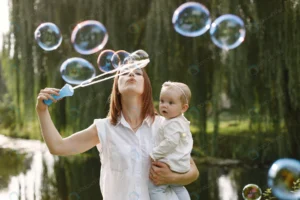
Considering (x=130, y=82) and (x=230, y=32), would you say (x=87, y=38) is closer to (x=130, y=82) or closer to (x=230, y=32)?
(x=230, y=32)

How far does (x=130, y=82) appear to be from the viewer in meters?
2.25

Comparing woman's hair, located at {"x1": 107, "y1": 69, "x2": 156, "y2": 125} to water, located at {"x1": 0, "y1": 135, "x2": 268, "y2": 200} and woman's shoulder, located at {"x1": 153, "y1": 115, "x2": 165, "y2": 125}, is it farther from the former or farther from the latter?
water, located at {"x1": 0, "y1": 135, "x2": 268, "y2": 200}

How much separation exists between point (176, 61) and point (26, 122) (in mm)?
1951

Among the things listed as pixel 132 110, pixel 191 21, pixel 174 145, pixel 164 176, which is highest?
pixel 191 21

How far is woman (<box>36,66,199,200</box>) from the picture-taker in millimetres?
2174

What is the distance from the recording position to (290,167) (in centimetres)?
406

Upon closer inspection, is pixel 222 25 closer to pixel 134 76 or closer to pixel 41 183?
pixel 41 183

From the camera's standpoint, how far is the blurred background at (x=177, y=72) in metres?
6.18

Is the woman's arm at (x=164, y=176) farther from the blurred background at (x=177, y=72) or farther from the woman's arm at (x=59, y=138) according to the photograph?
the blurred background at (x=177, y=72)

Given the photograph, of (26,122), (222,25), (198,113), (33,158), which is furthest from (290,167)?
(33,158)

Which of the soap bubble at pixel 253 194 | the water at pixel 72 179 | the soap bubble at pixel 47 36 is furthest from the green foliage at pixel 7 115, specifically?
the soap bubble at pixel 253 194

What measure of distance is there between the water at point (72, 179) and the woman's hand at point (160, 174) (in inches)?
158

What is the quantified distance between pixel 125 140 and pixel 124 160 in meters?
0.09

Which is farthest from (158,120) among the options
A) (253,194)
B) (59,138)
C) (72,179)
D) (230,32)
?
(72,179)
